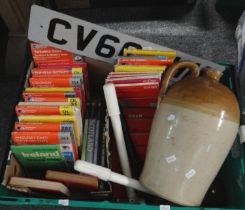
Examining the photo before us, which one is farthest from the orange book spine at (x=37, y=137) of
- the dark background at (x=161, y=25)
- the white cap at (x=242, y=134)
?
the dark background at (x=161, y=25)

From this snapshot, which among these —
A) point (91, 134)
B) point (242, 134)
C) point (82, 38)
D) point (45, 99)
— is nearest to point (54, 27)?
point (82, 38)

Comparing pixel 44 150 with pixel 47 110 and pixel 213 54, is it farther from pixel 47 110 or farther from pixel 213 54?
pixel 213 54

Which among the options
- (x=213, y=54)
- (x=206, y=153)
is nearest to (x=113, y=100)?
(x=206, y=153)

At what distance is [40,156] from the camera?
0.91 m

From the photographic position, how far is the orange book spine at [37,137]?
852 millimetres

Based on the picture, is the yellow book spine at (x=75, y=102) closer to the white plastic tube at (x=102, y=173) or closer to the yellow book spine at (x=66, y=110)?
the yellow book spine at (x=66, y=110)

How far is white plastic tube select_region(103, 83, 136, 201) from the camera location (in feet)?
2.79

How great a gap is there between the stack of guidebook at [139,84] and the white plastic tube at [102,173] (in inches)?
5.6

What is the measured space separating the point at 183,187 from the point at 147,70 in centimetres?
33

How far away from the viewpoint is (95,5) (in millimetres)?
1521

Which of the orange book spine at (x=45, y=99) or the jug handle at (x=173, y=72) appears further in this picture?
the orange book spine at (x=45, y=99)

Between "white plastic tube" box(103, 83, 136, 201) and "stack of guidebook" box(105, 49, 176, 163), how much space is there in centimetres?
8

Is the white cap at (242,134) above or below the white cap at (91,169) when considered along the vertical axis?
above

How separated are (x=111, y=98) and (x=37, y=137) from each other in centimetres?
20
